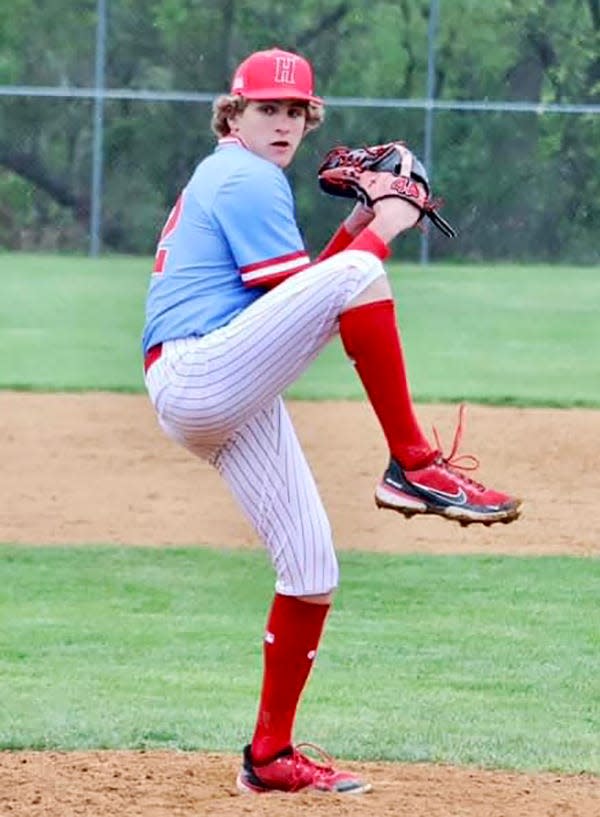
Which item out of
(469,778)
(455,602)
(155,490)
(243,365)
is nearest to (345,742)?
(469,778)

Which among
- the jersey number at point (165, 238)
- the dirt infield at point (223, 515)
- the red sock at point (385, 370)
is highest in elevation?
the jersey number at point (165, 238)

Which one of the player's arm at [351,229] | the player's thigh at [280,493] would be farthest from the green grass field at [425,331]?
the player's thigh at [280,493]

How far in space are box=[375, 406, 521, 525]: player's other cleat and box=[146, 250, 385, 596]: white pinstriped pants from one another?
226 mm

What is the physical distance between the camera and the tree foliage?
2175 cm

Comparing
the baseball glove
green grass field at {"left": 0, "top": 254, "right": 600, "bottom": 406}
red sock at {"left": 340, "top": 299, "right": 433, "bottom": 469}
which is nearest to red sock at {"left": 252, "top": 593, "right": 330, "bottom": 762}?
red sock at {"left": 340, "top": 299, "right": 433, "bottom": 469}

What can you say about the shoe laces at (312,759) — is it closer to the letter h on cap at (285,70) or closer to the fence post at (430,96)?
the letter h on cap at (285,70)

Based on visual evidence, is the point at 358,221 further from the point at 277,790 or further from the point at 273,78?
the point at 277,790

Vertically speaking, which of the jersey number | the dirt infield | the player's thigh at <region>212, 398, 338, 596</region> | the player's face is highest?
the player's face

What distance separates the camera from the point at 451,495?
13.8ft

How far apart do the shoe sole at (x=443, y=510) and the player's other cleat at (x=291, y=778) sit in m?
0.68

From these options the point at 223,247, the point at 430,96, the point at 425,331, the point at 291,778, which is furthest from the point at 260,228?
the point at 430,96

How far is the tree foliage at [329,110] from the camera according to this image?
2175 centimetres

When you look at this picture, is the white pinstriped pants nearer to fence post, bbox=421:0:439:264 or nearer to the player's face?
the player's face

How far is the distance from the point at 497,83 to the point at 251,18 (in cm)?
304
